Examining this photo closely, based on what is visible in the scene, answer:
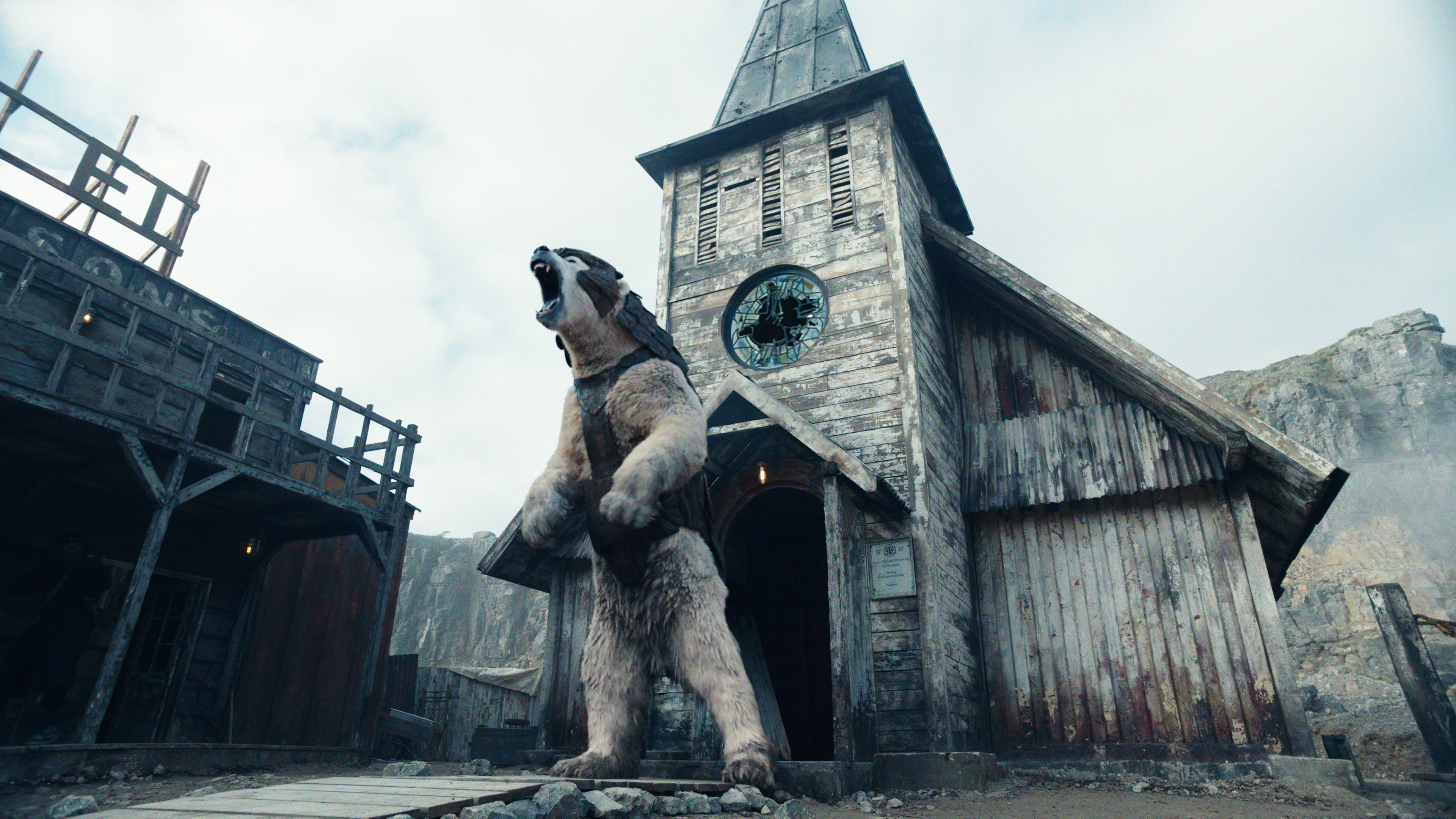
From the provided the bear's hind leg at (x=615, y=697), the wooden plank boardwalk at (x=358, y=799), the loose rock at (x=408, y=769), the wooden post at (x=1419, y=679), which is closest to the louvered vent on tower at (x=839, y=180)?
the wooden post at (x=1419, y=679)

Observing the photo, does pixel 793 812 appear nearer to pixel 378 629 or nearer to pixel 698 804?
pixel 698 804

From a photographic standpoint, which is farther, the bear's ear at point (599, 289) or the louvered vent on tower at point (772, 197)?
the louvered vent on tower at point (772, 197)

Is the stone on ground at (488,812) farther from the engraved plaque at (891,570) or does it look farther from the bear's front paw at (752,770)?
the engraved plaque at (891,570)

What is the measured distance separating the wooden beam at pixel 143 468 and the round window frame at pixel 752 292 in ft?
20.1

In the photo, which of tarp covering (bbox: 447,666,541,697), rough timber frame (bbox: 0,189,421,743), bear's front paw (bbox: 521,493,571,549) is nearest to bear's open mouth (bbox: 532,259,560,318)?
bear's front paw (bbox: 521,493,571,549)

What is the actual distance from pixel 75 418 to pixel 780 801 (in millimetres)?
7263

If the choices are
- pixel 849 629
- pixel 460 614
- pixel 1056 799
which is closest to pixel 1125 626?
pixel 1056 799

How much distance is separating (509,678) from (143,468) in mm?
16371

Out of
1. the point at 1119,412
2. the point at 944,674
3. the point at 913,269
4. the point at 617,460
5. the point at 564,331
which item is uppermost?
the point at 913,269

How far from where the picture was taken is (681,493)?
4.00 metres

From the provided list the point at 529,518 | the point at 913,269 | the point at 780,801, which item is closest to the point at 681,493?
the point at 529,518

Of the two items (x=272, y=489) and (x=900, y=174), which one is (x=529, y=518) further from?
(x=900, y=174)

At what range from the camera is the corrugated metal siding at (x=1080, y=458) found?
24.7ft

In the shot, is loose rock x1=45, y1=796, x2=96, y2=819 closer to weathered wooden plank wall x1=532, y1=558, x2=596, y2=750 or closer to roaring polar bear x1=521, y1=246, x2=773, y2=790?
roaring polar bear x1=521, y1=246, x2=773, y2=790
